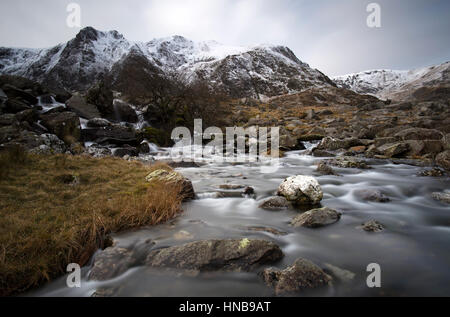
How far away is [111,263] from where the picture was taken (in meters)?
3.16

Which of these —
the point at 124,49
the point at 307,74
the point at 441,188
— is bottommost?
the point at 441,188

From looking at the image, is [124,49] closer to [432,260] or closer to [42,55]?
[42,55]

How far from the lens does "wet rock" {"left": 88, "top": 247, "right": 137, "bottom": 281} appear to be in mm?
3002

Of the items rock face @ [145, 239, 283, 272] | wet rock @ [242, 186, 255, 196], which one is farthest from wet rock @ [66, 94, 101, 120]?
rock face @ [145, 239, 283, 272]

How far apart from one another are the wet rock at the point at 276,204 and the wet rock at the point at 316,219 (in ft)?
2.70

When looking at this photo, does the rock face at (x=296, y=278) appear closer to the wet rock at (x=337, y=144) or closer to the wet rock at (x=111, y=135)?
the wet rock at (x=337, y=144)

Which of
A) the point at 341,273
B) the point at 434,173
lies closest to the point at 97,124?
the point at 341,273

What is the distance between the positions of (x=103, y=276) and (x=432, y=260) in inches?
184

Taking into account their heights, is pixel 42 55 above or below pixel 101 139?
above

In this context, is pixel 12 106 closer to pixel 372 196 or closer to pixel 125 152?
pixel 125 152

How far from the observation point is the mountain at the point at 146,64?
96.2m

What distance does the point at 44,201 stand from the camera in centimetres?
477

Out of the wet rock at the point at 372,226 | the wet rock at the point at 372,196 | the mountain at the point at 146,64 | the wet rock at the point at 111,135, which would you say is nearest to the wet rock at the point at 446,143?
the wet rock at the point at 372,196
